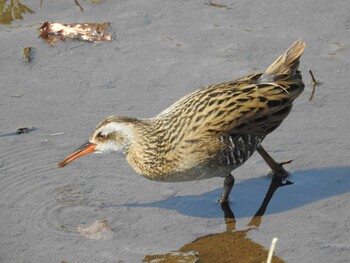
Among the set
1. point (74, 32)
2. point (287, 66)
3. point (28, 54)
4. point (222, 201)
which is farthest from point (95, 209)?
point (74, 32)

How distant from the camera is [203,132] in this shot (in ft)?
23.4

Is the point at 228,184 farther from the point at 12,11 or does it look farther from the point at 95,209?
the point at 12,11

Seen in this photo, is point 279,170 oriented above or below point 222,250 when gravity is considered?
above

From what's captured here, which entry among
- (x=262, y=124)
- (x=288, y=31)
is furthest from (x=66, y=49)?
(x=262, y=124)

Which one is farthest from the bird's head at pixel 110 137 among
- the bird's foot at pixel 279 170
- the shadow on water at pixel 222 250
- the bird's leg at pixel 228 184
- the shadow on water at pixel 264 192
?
the bird's foot at pixel 279 170

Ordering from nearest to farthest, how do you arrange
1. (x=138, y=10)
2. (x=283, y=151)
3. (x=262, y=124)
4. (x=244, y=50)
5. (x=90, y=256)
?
(x=90, y=256) → (x=262, y=124) → (x=283, y=151) → (x=244, y=50) → (x=138, y=10)

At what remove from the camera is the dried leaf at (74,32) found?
9508 millimetres

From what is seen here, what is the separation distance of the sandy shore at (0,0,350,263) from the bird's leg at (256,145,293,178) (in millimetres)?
117

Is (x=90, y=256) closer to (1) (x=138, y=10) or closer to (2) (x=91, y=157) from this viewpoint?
(2) (x=91, y=157)

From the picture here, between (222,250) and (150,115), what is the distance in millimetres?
1966

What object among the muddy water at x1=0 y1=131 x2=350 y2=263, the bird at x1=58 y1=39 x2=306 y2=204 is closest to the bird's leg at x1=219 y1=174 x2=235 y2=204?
the bird at x1=58 y1=39 x2=306 y2=204

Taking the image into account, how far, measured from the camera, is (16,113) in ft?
Result: 28.0

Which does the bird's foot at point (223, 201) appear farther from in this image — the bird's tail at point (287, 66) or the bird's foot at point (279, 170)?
the bird's tail at point (287, 66)

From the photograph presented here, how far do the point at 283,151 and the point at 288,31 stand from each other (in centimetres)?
196
